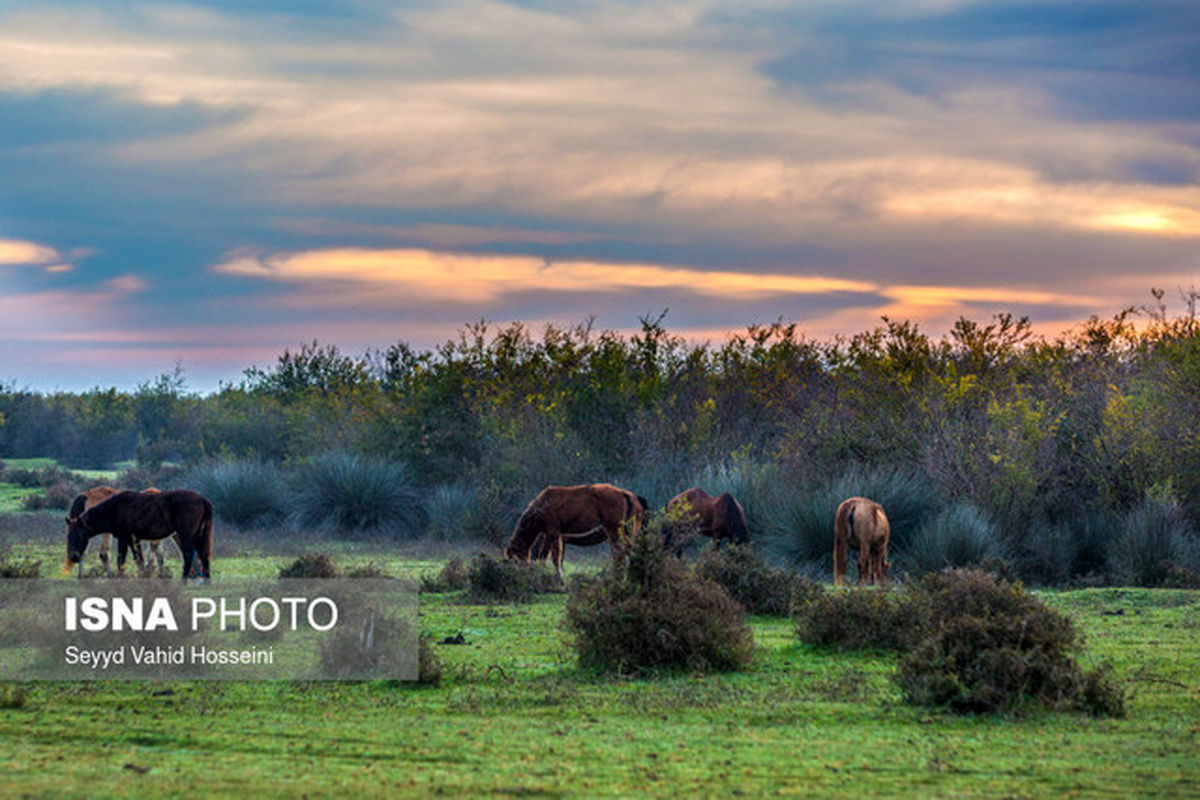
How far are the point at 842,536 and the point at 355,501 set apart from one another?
18.2 m

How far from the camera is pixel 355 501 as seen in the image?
35812 millimetres

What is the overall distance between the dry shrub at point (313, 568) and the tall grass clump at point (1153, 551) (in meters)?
14.0

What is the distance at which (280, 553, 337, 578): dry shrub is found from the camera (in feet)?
60.8

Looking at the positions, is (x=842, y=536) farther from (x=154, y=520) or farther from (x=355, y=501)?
(x=355, y=501)

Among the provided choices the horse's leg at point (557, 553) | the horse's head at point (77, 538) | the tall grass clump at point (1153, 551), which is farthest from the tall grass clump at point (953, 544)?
the horse's head at point (77, 538)

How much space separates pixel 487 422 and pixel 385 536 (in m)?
6.23

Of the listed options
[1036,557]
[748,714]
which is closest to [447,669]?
[748,714]

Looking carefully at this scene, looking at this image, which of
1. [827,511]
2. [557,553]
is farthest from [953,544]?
[557,553]

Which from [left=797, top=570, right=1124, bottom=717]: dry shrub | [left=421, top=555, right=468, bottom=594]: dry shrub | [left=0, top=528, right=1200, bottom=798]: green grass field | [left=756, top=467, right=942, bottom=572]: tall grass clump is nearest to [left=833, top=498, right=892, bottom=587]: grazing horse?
[left=756, top=467, right=942, bottom=572]: tall grass clump

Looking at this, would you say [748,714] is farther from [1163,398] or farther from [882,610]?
[1163,398]

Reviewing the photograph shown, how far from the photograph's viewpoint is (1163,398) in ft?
98.0

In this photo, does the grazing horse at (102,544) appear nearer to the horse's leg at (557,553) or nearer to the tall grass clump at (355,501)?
the horse's leg at (557,553)

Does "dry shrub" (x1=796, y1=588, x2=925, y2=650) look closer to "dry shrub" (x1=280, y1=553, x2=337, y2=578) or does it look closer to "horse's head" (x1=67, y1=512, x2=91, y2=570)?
"dry shrub" (x1=280, y1=553, x2=337, y2=578)

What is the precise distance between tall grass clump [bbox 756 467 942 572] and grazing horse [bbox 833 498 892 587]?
10.7 ft
